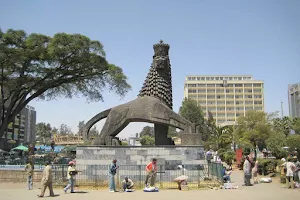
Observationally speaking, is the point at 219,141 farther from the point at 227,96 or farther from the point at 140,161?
the point at 227,96

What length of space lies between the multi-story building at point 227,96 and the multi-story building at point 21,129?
155ft

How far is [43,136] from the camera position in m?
104

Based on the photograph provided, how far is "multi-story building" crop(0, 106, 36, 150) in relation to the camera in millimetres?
66312

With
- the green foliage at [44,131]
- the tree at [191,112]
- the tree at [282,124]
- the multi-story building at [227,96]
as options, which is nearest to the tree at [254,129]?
the tree at [282,124]

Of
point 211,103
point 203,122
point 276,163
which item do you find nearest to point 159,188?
point 276,163

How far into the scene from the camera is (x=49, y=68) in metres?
28.8

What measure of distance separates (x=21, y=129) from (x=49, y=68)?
53.6 metres

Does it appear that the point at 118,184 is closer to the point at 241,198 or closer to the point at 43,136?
the point at 241,198

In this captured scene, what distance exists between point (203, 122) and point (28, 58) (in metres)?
32.0

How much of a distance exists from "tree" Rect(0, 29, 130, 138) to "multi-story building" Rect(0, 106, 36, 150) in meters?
37.1

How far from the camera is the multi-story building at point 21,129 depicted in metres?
66.3

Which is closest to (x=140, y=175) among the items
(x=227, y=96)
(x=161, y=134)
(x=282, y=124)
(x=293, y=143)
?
(x=161, y=134)

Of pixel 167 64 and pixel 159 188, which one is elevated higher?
pixel 167 64

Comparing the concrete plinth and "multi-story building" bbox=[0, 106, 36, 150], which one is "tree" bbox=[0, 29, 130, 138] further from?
"multi-story building" bbox=[0, 106, 36, 150]
